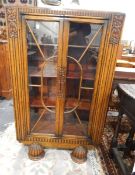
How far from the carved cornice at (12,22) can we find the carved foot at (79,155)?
1.33 meters

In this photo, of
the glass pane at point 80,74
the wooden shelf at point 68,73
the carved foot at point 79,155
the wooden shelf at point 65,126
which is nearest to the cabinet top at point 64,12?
the glass pane at point 80,74

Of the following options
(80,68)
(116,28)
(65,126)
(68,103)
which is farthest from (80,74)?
(65,126)

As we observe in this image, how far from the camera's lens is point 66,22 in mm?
1443

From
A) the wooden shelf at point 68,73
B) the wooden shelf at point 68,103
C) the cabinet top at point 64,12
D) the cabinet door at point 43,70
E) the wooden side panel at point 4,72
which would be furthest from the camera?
the wooden side panel at point 4,72

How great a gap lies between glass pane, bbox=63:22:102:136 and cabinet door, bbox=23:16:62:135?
0.43 feet

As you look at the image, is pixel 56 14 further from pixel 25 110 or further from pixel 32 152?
pixel 32 152

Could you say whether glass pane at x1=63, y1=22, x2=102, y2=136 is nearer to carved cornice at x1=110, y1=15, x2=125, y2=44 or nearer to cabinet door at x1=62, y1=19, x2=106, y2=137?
cabinet door at x1=62, y1=19, x2=106, y2=137

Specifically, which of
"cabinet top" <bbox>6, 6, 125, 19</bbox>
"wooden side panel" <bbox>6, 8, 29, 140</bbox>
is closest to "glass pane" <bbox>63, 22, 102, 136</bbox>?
"cabinet top" <bbox>6, 6, 125, 19</bbox>

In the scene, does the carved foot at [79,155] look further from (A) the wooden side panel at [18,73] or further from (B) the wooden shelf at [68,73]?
(B) the wooden shelf at [68,73]

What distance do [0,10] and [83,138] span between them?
2.77 m

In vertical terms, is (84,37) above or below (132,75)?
above

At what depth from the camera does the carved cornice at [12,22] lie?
55.2 inches

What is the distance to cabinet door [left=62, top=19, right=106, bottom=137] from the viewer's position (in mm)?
1509

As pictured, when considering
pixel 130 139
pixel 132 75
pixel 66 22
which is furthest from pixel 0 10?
pixel 130 139
